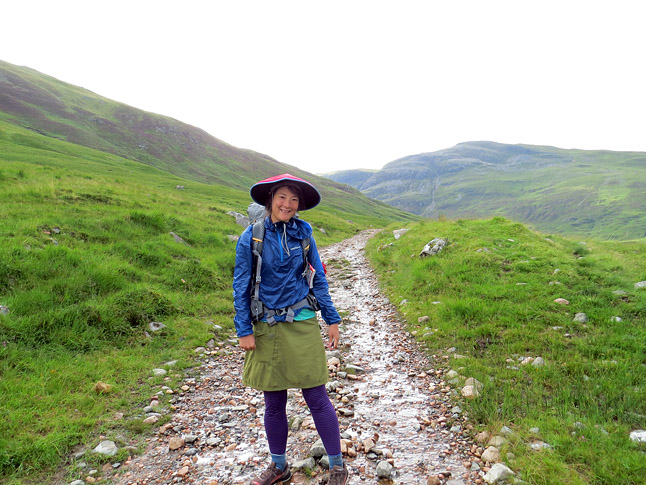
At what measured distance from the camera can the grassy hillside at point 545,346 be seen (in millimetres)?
3879

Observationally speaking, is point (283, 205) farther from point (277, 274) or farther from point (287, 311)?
point (287, 311)

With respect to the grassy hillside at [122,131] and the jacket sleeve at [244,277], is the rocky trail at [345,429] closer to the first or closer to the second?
the jacket sleeve at [244,277]

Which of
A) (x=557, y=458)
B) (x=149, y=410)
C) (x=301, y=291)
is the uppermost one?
(x=301, y=291)

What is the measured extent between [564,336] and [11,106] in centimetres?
11160

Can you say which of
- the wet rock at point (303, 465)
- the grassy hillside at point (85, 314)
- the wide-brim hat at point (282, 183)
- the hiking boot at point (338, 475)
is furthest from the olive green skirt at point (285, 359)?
the grassy hillside at point (85, 314)

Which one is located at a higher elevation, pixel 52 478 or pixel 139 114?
pixel 139 114

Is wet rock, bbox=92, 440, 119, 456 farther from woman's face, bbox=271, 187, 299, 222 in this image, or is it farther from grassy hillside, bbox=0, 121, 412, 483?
woman's face, bbox=271, 187, 299, 222

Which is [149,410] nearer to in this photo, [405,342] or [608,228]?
[405,342]

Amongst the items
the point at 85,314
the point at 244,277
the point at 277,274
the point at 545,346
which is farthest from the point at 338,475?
the point at 85,314

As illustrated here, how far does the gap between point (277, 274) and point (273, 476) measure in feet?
8.35

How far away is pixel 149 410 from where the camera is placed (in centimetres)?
539

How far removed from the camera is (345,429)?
194 inches

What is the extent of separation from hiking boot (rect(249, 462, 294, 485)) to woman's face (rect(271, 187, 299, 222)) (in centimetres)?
319

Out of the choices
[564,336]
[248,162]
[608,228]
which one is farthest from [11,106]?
[608,228]
